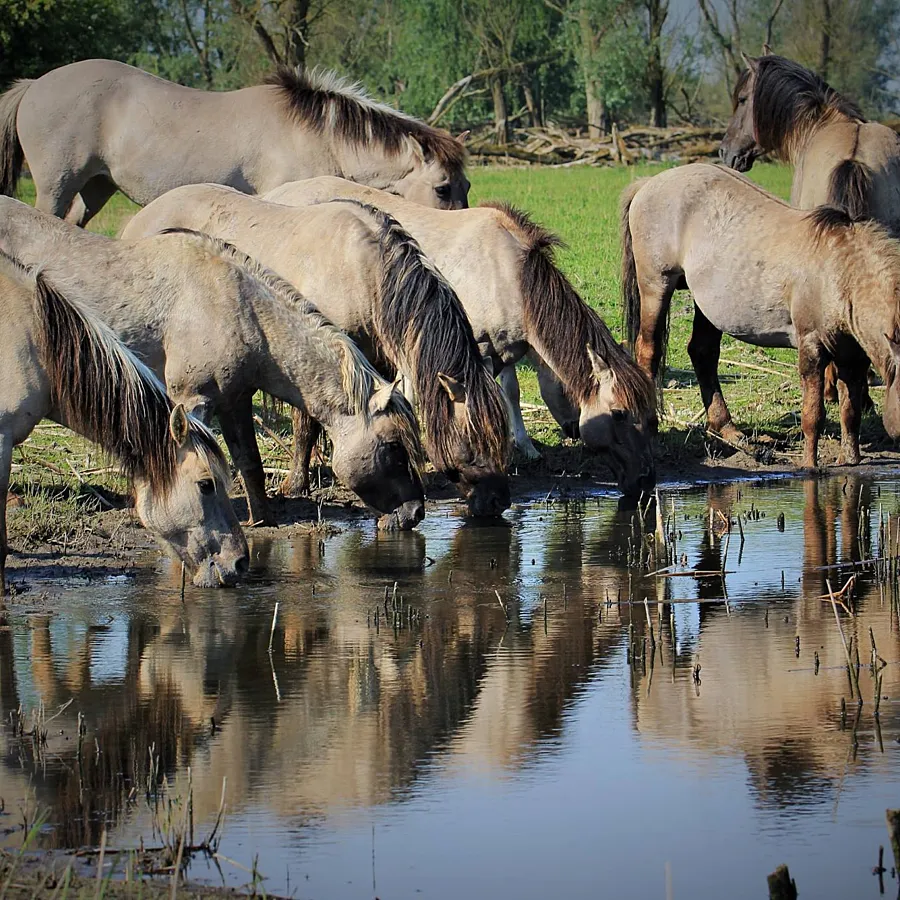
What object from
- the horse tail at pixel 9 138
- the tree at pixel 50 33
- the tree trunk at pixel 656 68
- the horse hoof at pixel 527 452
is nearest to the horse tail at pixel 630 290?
the horse hoof at pixel 527 452

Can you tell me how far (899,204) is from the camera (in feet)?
37.5

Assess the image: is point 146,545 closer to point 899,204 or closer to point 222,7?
point 899,204

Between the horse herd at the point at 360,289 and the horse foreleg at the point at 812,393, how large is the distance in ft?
0.05

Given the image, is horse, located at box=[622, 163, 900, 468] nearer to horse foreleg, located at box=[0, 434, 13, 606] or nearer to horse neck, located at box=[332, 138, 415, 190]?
horse neck, located at box=[332, 138, 415, 190]

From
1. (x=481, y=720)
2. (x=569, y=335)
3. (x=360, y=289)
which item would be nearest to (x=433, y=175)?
(x=569, y=335)

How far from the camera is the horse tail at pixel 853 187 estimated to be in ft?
36.7

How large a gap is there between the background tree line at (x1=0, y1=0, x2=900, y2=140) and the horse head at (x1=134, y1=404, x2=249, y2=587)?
3432cm

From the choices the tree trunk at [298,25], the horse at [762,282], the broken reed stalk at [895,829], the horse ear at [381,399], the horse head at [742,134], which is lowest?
the broken reed stalk at [895,829]

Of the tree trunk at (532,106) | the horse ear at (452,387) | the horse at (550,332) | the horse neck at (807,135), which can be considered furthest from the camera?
the tree trunk at (532,106)

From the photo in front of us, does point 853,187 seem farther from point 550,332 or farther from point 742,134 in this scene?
point 550,332

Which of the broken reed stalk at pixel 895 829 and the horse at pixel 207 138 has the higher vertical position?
the horse at pixel 207 138

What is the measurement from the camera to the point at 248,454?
331 inches

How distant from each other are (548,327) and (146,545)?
2.83 m

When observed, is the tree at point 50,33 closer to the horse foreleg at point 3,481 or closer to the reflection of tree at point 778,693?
the horse foreleg at point 3,481
